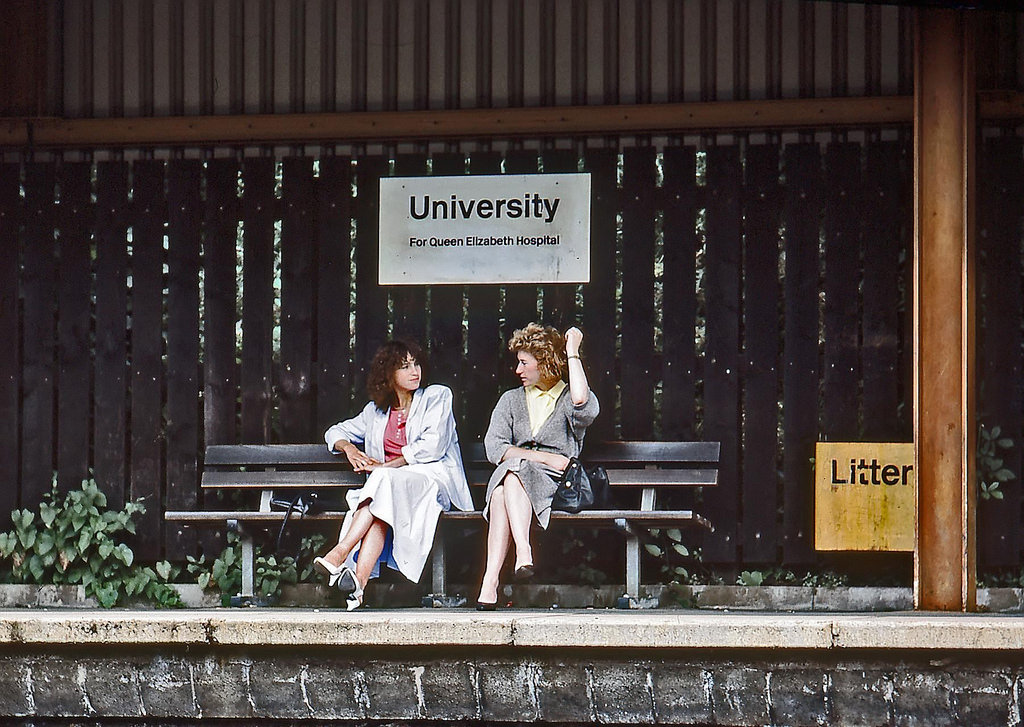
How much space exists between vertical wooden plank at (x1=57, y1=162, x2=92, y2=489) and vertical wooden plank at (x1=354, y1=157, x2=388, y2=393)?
170 centimetres

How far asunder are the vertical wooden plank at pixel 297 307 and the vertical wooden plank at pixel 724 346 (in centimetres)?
241

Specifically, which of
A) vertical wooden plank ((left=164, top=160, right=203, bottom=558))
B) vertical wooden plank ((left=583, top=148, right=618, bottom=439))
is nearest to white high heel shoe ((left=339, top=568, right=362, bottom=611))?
vertical wooden plank ((left=164, top=160, right=203, bottom=558))

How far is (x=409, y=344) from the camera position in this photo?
9344 millimetres

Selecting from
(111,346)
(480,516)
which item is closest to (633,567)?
(480,516)

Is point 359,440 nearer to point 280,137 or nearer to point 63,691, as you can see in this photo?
point 280,137

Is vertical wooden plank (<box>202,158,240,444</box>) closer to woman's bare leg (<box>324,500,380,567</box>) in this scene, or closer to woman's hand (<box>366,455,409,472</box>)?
woman's hand (<box>366,455,409,472</box>)

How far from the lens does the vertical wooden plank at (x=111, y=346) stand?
9820 mm

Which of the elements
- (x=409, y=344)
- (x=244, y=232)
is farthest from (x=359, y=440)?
(x=244, y=232)

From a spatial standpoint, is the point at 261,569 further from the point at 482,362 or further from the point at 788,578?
the point at 788,578

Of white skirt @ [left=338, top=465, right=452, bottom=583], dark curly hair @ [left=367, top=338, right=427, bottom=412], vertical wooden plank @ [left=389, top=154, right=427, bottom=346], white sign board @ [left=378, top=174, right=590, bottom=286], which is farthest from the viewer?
vertical wooden plank @ [left=389, top=154, right=427, bottom=346]

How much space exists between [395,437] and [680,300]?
1.87 metres

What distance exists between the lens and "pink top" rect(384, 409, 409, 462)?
30.4 feet

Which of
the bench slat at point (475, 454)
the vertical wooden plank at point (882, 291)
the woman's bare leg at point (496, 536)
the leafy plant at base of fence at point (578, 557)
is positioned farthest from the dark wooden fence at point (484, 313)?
the woman's bare leg at point (496, 536)

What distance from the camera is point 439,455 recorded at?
358 inches
